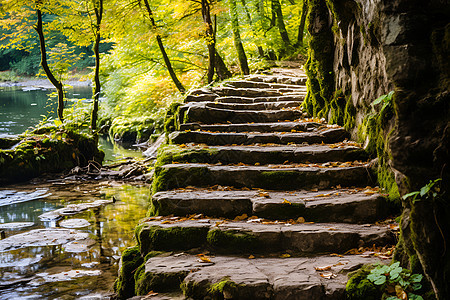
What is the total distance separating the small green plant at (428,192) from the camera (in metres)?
2.33

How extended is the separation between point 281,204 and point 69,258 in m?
2.79

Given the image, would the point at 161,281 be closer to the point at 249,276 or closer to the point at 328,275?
the point at 249,276

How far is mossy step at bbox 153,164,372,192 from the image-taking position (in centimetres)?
428

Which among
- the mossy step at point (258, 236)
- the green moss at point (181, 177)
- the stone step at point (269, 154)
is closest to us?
the mossy step at point (258, 236)

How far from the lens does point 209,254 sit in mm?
3453

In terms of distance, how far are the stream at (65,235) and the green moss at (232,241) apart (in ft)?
4.26

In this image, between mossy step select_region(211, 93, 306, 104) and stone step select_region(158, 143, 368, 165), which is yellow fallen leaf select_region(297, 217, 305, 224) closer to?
stone step select_region(158, 143, 368, 165)

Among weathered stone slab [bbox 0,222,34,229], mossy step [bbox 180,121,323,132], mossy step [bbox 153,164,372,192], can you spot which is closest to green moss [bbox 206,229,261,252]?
mossy step [bbox 153,164,372,192]

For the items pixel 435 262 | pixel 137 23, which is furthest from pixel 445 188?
pixel 137 23

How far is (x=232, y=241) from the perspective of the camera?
3439 millimetres

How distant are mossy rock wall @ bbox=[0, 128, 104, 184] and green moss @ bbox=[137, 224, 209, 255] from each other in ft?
24.5

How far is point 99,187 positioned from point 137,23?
4.65 meters

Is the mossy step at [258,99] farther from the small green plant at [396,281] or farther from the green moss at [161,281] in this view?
the small green plant at [396,281]

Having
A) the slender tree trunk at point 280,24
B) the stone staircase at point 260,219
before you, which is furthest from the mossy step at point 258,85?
the slender tree trunk at point 280,24
